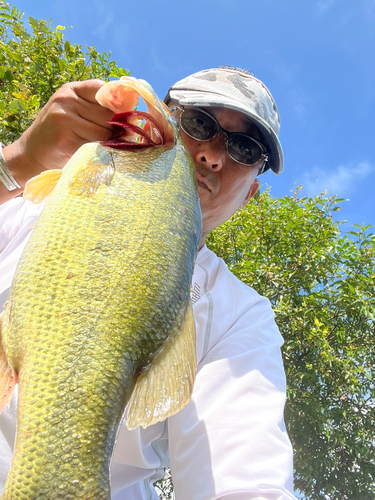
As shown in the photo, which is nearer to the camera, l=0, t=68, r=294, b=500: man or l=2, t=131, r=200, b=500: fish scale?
l=2, t=131, r=200, b=500: fish scale

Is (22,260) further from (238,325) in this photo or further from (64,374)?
(238,325)

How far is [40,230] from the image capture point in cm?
113

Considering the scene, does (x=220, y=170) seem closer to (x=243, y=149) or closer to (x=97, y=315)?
(x=243, y=149)

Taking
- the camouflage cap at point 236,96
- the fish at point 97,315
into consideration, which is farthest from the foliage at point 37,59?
the fish at point 97,315

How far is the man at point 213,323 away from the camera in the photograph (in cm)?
146

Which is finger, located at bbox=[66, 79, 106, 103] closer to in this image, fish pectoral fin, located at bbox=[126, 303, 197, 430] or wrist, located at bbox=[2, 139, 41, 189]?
wrist, located at bbox=[2, 139, 41, 189]

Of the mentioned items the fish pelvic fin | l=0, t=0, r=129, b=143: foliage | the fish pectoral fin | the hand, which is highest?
l=0, t=0, r=129, b=143: foliage

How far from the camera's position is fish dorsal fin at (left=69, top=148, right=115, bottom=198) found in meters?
1.23

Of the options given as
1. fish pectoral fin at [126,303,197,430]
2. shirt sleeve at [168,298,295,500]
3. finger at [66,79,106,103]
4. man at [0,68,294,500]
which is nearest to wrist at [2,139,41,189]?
man at [0,68,294,500]

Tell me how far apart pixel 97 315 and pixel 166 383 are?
295 millimetres

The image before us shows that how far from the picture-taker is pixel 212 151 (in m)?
2.36

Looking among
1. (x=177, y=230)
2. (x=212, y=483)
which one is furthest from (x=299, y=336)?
(x=177, y=230)

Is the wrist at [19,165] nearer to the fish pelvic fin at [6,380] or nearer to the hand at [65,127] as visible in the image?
the hand at [65,127]

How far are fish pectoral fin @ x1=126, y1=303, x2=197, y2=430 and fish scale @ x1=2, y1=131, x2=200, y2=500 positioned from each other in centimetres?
4
